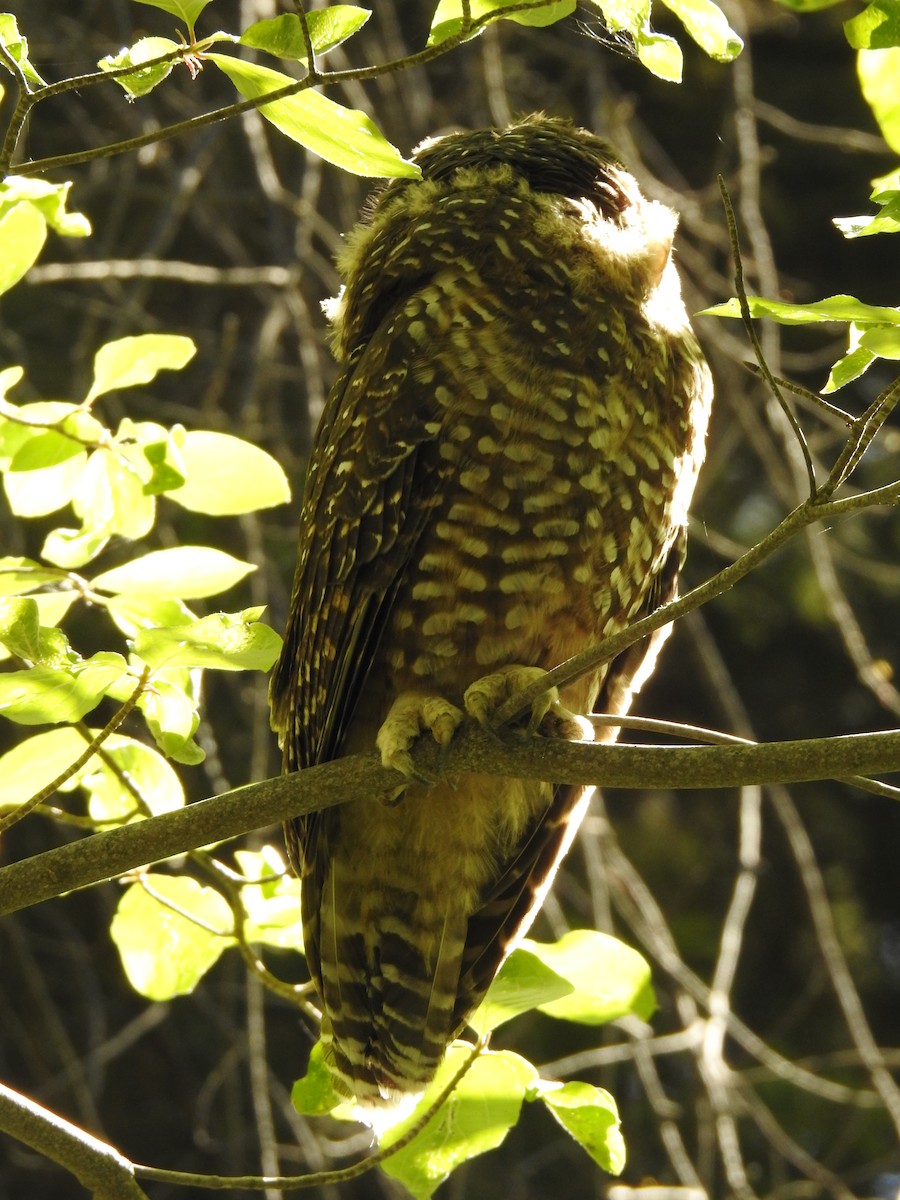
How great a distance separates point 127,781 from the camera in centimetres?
207

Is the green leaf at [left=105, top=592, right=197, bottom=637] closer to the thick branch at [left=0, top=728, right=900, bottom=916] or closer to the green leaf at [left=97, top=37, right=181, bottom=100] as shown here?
the thick branch at [left=0, top=728, right=900, bottom=916]

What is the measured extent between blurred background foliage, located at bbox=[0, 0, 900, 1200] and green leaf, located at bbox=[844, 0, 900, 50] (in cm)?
117

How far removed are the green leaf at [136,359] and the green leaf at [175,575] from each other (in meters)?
0.23

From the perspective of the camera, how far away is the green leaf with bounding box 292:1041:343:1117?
2291 millimetres

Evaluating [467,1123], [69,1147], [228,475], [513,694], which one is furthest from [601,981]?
[228,475]

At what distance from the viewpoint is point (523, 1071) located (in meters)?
2.09

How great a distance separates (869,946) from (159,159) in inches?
157

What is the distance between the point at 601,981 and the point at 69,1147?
76 centimetres

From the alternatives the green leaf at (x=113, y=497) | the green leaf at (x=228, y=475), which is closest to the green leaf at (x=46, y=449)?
the green leaf at (x=113, y=497)

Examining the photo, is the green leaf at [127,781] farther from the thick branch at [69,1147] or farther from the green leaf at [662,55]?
the green leaf at [662,55]

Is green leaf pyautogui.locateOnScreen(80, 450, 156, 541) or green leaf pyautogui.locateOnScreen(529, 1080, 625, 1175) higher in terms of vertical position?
green leaf pyautogui.locateOnScreen(80, 450, 156, 541)

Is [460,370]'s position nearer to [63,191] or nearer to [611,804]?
[63,191]

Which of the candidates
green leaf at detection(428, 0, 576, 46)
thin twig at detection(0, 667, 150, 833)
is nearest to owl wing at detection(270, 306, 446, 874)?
thin twig at detection(0, 667, 150, 833)

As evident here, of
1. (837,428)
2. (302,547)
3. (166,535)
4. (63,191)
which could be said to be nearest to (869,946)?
(837,428)
